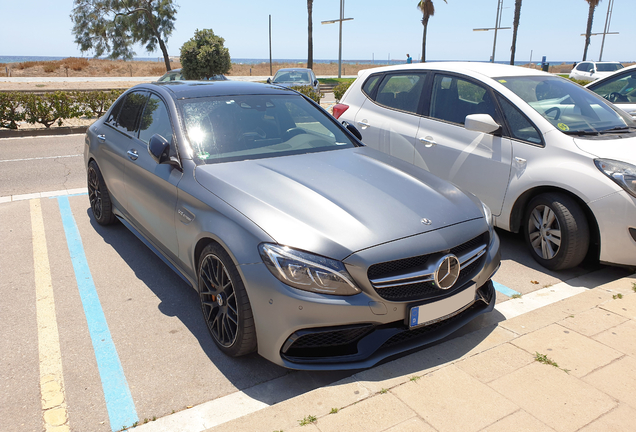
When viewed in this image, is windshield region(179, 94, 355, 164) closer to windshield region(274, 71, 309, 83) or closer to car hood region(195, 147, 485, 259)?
car hood region(195, 147, 485, 259)

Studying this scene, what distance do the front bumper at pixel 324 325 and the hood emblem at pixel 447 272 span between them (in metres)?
0.08

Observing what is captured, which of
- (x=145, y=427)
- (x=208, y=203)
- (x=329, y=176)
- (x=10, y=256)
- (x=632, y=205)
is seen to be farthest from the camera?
(x=10, y=256)

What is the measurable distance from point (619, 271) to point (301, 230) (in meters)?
3.32

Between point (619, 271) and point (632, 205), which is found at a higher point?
point (632, 205)

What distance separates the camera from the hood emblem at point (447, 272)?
2810 mm

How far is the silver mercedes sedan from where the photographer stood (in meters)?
2.64

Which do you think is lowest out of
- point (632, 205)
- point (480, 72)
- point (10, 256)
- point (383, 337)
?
point (10, 256)

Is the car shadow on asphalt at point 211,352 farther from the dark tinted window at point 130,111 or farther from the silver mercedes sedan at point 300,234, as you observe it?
the dark tinted window at point 130,111

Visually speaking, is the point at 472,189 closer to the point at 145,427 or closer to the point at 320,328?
the point at 320,328

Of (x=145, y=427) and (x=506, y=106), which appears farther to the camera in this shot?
(x=506, y=106)

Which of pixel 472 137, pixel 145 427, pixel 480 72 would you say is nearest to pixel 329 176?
pixel 145 427

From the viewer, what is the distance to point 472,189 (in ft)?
16.2

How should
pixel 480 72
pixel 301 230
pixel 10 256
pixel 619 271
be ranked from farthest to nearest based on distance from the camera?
1. pixel 480 72
2. pixel 10 256
3. pixel 619 271
4. pixel 301 230

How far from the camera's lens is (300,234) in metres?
2.69
